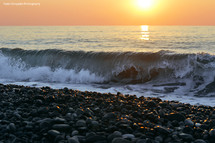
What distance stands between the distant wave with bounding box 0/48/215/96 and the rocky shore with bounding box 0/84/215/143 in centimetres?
651

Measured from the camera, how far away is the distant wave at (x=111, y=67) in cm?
1322

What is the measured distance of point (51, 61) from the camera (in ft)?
57.7

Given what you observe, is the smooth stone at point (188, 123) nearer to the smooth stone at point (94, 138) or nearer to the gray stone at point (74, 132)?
the smooth stone at point (94, 138)

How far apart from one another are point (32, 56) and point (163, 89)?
1151cm

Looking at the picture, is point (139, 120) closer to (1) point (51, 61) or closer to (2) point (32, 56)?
(1) point (51, 61)

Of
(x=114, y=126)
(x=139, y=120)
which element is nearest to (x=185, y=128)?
(x=139, y=120)

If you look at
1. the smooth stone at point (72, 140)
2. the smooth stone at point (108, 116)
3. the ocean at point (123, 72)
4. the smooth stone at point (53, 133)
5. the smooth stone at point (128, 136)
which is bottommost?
the smooth stone at point (128, 136)

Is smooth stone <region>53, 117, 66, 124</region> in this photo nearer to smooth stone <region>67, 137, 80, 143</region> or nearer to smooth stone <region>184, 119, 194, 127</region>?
smooth stone <region>67, 137, 80, 143</region>

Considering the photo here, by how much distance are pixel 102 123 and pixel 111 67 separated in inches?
409

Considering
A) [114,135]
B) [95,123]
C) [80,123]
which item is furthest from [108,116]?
[114,135]

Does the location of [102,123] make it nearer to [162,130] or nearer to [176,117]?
[162,130]

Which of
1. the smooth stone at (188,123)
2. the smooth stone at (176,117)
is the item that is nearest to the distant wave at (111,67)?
the smooth stone at (176,117)

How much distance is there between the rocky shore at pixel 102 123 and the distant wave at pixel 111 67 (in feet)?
21.4

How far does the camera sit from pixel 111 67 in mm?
15477
